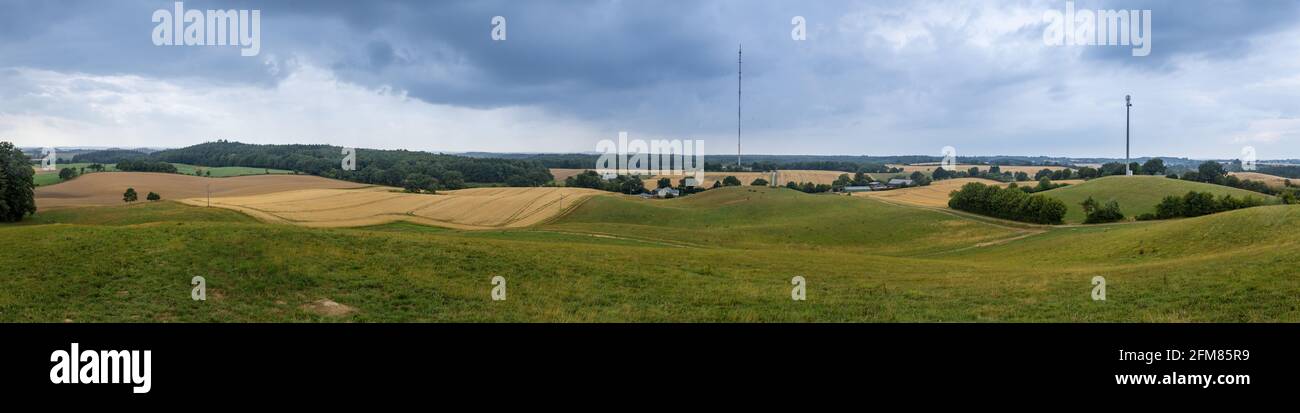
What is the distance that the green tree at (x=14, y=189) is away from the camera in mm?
67875

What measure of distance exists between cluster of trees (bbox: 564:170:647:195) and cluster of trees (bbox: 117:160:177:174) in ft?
253

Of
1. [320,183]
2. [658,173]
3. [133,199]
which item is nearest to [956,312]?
[133,199]

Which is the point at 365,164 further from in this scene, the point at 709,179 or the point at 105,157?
the point at 709,179

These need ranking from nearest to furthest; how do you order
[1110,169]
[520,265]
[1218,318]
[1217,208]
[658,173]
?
[1218,318] < [520,265] < [1217,208] < [1110,169] < [658,173]

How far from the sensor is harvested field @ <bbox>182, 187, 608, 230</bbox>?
73.5 meters

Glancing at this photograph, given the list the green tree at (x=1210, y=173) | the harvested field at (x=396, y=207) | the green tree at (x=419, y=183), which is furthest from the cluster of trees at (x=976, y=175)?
the green tree at (x=419, y=183)

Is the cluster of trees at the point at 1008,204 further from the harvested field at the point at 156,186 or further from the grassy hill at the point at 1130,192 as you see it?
the harvested field at the point at 156,186

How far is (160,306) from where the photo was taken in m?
17.9

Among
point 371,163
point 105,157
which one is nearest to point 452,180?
point 371,163

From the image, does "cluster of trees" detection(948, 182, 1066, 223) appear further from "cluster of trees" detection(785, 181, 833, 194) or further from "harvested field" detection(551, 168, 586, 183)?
"harvested field" detection(551, 168, 586, 183)

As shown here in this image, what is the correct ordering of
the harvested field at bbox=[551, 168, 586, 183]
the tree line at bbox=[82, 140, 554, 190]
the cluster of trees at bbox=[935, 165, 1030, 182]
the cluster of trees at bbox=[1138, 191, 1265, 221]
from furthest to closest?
the cluster of trees at bbox=[935, 165, 1030, 182], the harvested field at bbox=[551, 168, 586, 183], the tree line at bbox=[82, 140, 554, 190], the cluster of trees at bbox=[1138, 191, 1265, 221]

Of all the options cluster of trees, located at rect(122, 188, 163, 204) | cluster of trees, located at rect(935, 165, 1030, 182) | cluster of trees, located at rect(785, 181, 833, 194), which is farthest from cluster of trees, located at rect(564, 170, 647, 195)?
cluster of trees, located at rect(935, 165, 1030, 182)
